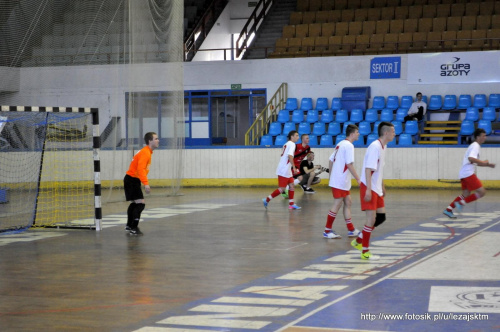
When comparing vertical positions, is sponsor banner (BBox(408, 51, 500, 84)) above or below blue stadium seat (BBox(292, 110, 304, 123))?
above

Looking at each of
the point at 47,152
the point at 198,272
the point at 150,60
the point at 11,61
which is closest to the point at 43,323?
the point at 198,272

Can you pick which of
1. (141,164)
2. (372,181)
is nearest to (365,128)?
(141,164)

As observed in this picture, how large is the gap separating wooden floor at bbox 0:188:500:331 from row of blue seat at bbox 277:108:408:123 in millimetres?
10266

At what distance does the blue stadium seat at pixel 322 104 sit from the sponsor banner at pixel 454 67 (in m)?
3.53

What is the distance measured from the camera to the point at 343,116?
98.4ft

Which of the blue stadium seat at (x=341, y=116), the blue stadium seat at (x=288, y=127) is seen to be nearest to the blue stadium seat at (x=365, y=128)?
the blue stadium seat at (x=341, y=116)

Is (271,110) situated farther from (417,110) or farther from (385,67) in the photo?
(417,110)

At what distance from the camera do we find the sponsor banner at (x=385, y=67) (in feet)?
98.6

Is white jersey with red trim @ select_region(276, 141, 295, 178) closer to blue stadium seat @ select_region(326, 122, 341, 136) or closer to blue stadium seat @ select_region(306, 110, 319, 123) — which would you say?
blue stadium seat @ select_region(326, 122, 341, 136)

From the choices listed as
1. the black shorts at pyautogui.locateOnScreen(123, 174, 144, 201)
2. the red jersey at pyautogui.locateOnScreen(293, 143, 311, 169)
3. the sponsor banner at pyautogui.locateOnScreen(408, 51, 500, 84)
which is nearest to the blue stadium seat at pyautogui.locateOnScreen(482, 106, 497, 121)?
the sponsor banner at pyautogui.locateOnScreen(408, 51, 500, 84)

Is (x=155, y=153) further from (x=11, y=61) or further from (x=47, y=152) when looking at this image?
(x=11, y=61)

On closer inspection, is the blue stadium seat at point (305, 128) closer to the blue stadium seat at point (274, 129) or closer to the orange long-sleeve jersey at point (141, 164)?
the blue stadium seat at point (274, 129)

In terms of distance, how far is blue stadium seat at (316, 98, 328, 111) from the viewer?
30.8 m

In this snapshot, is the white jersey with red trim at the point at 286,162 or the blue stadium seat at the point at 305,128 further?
the blue stadium seat at the point at 305,128
